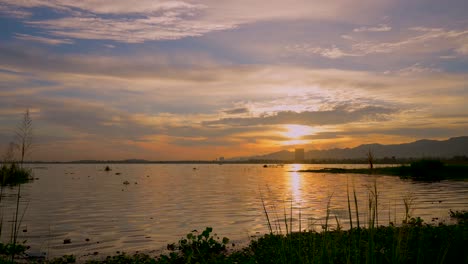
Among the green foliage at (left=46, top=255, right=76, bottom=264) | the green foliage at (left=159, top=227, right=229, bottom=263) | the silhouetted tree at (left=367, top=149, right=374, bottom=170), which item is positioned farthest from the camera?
the green foliage at (left=159, top=227, right=229, bottom=263)

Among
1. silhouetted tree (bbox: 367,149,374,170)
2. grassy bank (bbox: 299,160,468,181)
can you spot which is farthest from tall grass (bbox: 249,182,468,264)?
grassy bank (bbox: 299,160,468,181)

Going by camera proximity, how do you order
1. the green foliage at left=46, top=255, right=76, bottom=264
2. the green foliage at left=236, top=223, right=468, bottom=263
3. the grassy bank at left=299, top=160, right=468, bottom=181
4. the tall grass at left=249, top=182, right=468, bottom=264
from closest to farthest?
the tall grass at left=249, top=182, right=468, bottom=264 → the green foliage at left=236, top=223, right=468, bottom=263 → the green foliage at left=46, top=255, right=76, bottom=264 → the grassy bank at left=299, top=160, right=468, bottom=181

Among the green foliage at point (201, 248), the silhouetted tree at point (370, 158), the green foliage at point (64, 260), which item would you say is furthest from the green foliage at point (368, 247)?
the green foliage at point (64, 260)

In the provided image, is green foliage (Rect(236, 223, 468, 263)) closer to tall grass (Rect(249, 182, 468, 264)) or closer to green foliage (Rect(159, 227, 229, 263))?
tall grass (Rect(249, 182, 468, 264))

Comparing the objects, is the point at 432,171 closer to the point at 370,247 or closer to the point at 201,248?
the point at 201,248

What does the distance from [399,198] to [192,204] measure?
70.1 feet

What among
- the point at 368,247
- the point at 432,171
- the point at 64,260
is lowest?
the point at 64,260

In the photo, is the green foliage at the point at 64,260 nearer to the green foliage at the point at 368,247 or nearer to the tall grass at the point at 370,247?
the green foliage at the point at 368,247

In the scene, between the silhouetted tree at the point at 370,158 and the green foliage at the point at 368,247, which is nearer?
the silhouetted tree at the point at 370,158

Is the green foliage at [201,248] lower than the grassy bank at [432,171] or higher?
lower

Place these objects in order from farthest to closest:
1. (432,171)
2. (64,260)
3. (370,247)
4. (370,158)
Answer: (432,171), (64,260), (370,247), (370,158)

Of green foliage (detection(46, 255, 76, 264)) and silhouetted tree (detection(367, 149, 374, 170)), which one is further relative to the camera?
green foliage (detection(46, 255, 76, 264))

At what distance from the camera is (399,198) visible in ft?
127

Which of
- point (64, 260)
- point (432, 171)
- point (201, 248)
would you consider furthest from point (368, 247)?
point (432, 171)
